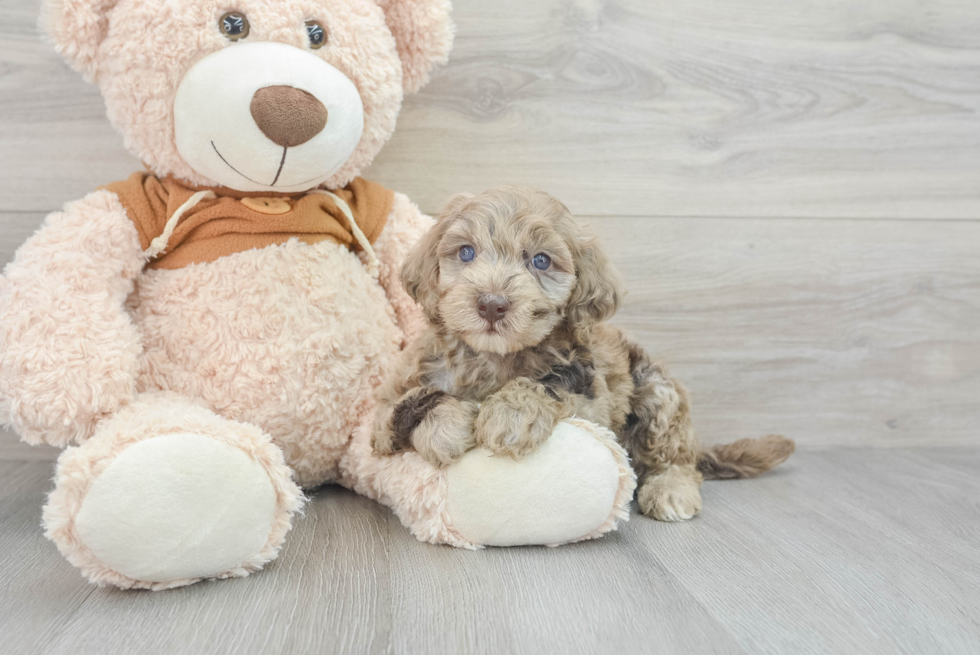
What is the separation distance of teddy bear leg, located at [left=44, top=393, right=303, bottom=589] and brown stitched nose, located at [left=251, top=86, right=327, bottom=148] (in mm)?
587

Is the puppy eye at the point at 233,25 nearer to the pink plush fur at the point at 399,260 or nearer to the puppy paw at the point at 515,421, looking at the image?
the pink plush fur at the point at 399,260

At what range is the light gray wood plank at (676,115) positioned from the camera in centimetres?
194

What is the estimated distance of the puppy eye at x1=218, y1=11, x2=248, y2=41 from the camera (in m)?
1.49

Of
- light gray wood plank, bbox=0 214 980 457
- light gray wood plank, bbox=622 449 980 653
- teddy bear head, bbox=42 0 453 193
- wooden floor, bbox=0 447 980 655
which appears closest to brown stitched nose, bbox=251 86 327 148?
teddy bear head, bbox=42 0 453 193

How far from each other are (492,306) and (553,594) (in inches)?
20.2

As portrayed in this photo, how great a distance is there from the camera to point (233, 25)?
1.49m

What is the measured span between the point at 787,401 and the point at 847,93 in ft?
3.12

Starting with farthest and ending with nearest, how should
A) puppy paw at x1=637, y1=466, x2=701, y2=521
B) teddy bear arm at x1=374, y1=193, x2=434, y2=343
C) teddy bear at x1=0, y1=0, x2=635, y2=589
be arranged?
teddy bear arm at x1=374, y1=193, x2=434, y2=343 < puppy paw at x1=637, y1=466, x2=701, y2=521 < teddy bear at x1=0, y1=0, x2=635, y2=589

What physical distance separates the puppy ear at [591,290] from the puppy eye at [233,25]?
0.82 metres

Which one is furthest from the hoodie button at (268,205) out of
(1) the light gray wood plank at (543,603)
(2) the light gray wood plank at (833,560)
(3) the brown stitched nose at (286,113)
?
(2) the light gray wood plank at (833,560)

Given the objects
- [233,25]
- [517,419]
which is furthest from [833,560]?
[233,25]

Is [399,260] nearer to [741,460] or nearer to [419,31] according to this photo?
[419,31]

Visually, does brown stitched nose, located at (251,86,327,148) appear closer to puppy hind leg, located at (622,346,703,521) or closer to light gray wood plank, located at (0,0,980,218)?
light gray wood plank, located at (0,0,980,218)

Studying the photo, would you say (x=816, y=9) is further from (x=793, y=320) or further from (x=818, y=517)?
(x=818, y=517)
